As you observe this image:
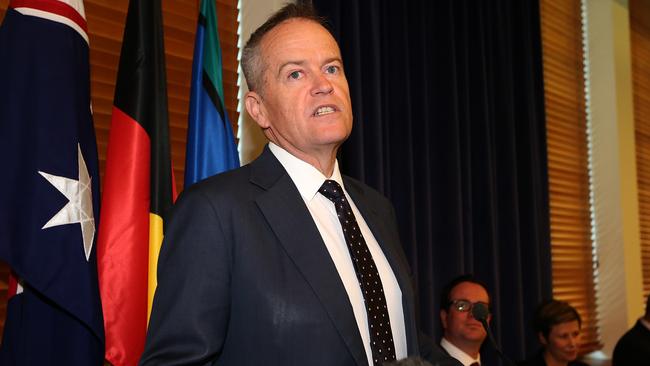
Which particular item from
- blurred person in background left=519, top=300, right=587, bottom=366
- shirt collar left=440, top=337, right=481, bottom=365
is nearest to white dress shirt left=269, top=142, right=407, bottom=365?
shirt collar left=440, top=337, right=481, bottom=365

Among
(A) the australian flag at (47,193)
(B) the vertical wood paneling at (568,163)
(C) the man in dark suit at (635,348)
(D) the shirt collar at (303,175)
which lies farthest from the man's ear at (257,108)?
(B) the vertical wood paneling at (568,163)

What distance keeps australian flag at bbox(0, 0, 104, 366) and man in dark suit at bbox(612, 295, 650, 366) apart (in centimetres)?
333

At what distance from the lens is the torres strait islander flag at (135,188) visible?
2.06m

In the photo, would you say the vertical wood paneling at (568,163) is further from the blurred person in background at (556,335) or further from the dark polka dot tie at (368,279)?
the dark polka dot tie at (368,279)

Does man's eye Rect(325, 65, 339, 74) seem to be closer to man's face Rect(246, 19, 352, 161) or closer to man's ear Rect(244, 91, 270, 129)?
man's face Rect(246, 19, 352, 161)

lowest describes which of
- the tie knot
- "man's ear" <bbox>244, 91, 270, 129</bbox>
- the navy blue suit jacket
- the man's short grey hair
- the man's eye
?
the navy blue suit jacket

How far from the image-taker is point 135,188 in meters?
2.14

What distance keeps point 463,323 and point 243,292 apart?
228 cm

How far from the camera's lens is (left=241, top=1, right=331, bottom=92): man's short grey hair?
1696 mm

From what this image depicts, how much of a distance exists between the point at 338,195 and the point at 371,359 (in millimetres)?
386

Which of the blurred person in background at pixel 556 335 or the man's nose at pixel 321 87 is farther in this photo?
the blurred person in background at pixel 556 335

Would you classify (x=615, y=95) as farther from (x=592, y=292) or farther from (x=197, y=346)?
(x=197, y=346)

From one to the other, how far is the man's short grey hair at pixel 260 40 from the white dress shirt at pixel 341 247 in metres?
0.18

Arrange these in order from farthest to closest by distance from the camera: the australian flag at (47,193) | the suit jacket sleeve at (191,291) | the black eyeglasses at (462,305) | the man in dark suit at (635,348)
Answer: the man in dark suit at (635,348)
the black eyeglasses at (462,305)
the australian flag at (47,193)
the suit jacket sleeve at (191,291)
